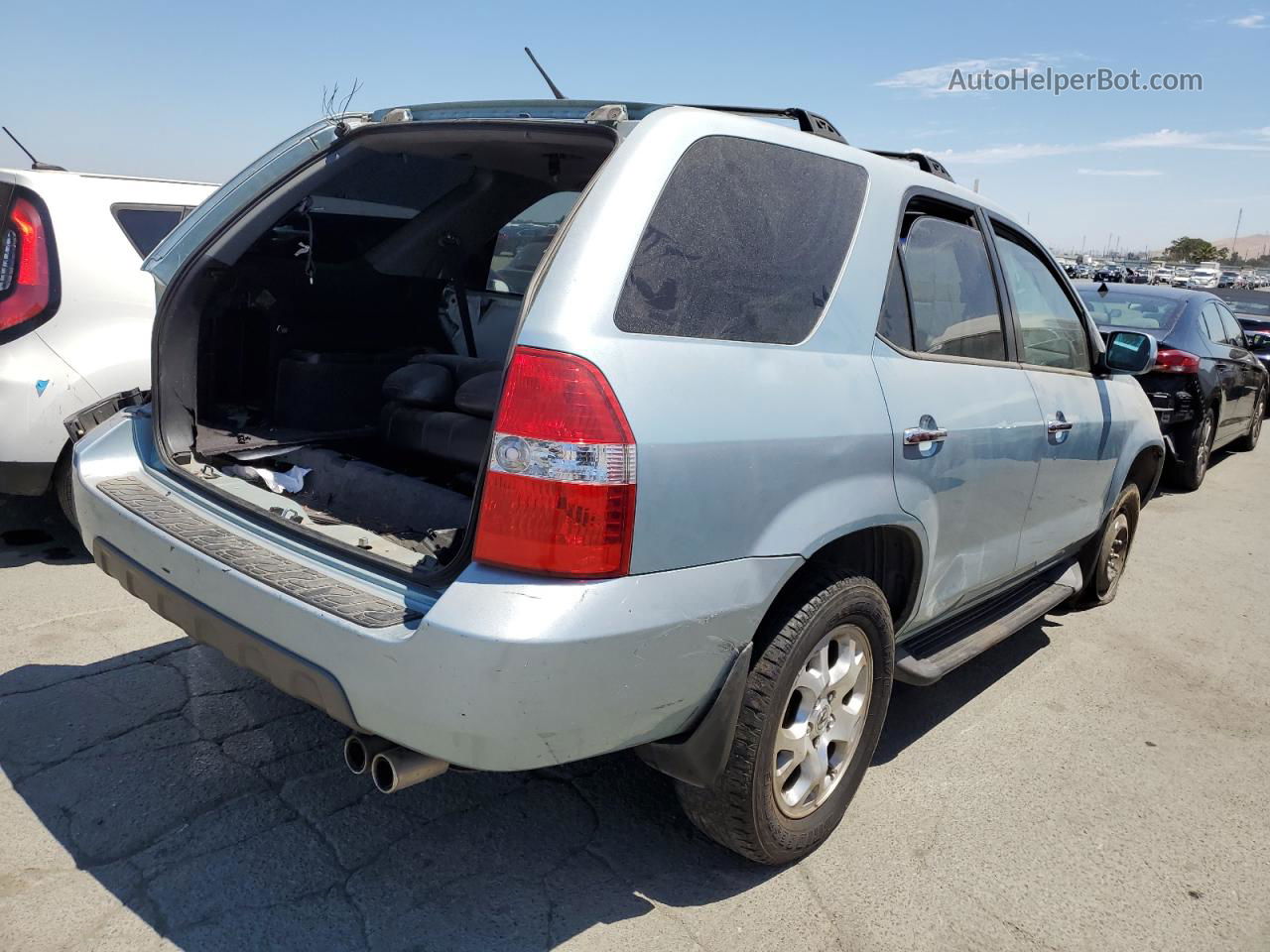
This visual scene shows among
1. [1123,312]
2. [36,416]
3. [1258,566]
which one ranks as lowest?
[1258,566]

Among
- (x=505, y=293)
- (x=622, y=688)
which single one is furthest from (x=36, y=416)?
(x=622, y=688)

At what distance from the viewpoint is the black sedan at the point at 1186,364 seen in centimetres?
804

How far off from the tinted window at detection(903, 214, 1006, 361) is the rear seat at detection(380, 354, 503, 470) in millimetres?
1334

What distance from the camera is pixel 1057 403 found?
369cm

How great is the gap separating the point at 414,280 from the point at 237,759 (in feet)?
6.99

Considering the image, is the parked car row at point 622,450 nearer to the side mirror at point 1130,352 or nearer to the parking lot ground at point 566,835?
the side mirror at point 1130,352

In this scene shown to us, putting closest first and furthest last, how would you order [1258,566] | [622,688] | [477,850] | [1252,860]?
[622,688], [477,850], [1252,860], [1258,566]

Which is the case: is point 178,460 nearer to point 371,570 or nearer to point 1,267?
point 371,570

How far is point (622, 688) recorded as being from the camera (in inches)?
80.2

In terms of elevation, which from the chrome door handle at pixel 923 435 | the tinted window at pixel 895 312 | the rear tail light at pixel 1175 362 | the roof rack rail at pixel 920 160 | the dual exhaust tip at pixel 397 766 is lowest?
the dual exhaust tip at pixel 397 766

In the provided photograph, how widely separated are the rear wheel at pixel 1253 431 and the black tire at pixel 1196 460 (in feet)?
7.25

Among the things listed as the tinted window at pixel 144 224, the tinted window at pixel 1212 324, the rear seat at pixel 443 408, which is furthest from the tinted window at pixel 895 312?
the tinted window at pixel 1212 324

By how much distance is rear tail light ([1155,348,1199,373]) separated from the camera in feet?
26.0

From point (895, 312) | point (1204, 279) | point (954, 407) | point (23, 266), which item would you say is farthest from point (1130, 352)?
point (1204, 279)
